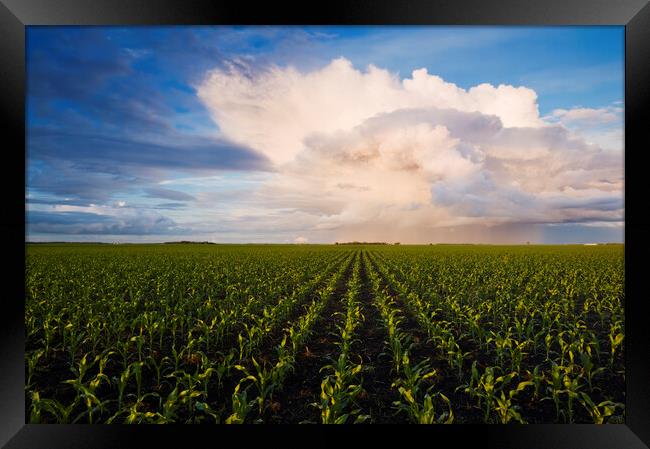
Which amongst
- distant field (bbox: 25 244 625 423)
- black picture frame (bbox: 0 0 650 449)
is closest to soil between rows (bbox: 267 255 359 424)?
distant field (bbox: 25 244 625 423)

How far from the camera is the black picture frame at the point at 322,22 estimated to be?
329 cm

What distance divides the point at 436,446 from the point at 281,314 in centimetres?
543

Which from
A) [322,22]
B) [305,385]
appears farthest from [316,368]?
[322,22]

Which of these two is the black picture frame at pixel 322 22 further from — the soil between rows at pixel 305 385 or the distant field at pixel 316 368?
the soil between rows at pixel 305 385

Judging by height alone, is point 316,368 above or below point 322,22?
below

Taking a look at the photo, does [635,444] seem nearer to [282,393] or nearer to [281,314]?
[282,393]

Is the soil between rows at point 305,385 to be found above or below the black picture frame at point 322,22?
below

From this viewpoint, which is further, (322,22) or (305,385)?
(305,385)

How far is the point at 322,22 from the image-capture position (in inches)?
142

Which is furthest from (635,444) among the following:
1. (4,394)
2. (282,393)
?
(4,394)

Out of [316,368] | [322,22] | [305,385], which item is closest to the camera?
[322,22]

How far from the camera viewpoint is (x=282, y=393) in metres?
→ 4.65

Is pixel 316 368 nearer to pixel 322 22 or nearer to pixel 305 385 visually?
pixel 305 385

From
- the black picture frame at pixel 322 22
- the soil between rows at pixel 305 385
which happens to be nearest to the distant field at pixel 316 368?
the soil between rows at pixel 305 385
